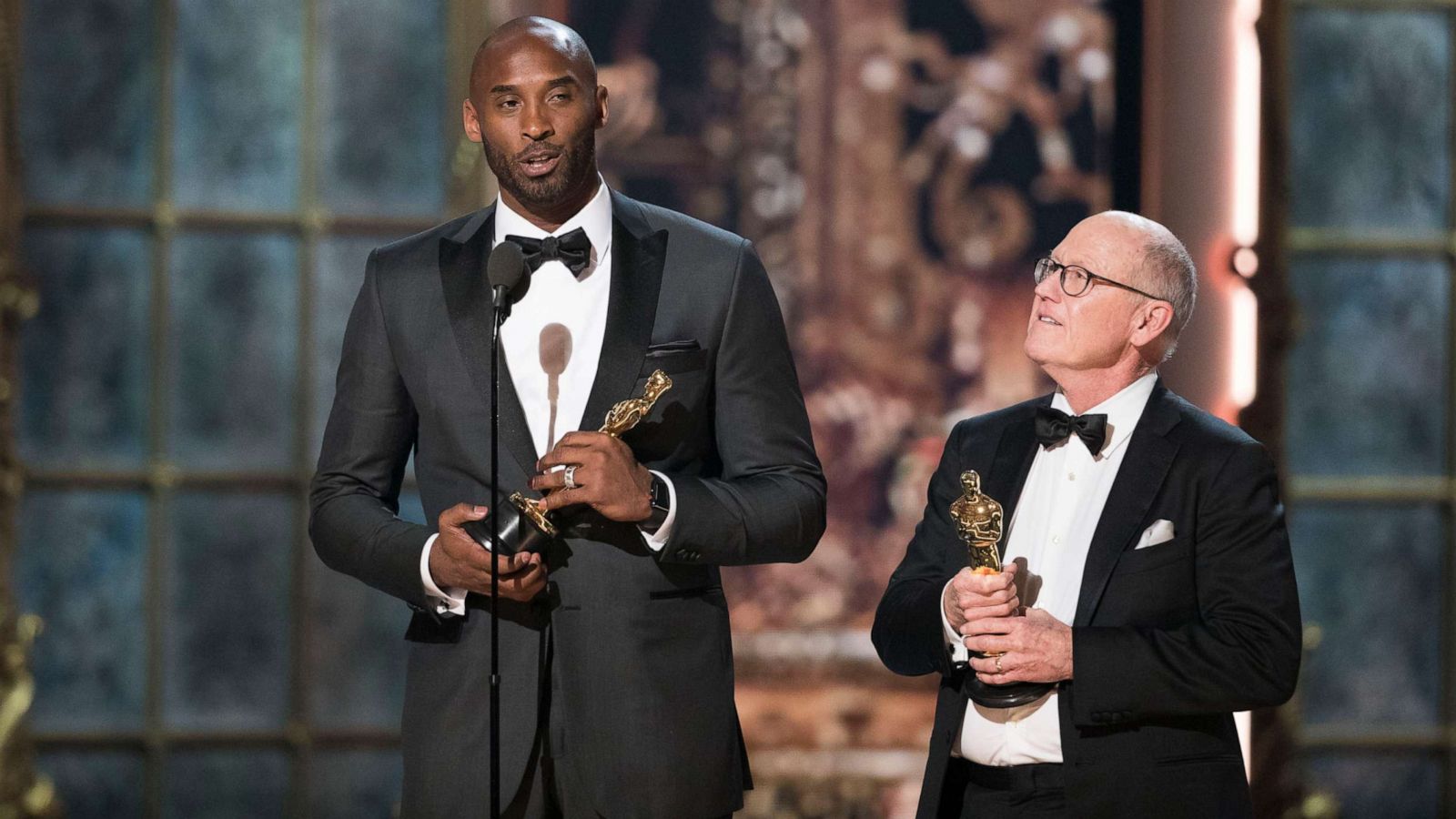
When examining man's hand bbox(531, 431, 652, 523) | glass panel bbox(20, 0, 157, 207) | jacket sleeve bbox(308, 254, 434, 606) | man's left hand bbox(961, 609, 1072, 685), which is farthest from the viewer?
glass panel bbox(20, 0, 157, 207)

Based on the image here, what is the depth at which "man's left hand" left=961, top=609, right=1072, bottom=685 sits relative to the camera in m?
2.21

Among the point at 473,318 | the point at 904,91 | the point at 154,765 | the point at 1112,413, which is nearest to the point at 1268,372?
the point at 904,91

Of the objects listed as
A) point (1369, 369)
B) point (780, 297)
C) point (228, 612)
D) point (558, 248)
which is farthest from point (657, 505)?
point (1369, 369)

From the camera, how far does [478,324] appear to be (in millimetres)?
2334

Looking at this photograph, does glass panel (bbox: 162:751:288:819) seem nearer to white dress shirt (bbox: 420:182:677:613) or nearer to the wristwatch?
→ white dress shirt (bbox: 420:182:677:613)

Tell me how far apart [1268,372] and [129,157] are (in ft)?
9.60

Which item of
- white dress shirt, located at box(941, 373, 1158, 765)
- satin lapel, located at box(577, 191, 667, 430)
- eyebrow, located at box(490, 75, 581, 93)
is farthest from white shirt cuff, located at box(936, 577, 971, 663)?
eyebrow, located at box(490, 75, 581, 93)

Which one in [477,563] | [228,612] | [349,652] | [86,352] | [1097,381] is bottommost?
[349,652]

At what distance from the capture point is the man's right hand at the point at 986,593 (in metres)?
2.19

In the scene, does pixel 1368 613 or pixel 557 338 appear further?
pixel 1368 613

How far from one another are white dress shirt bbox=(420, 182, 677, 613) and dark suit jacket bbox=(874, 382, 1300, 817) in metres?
0.57

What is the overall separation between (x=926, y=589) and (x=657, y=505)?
1.53ft

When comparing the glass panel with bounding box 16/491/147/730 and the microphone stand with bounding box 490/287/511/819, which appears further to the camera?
the glass panel with bounding box 16/491/147/730

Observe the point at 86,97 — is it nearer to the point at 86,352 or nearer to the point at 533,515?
the point at 86,352
